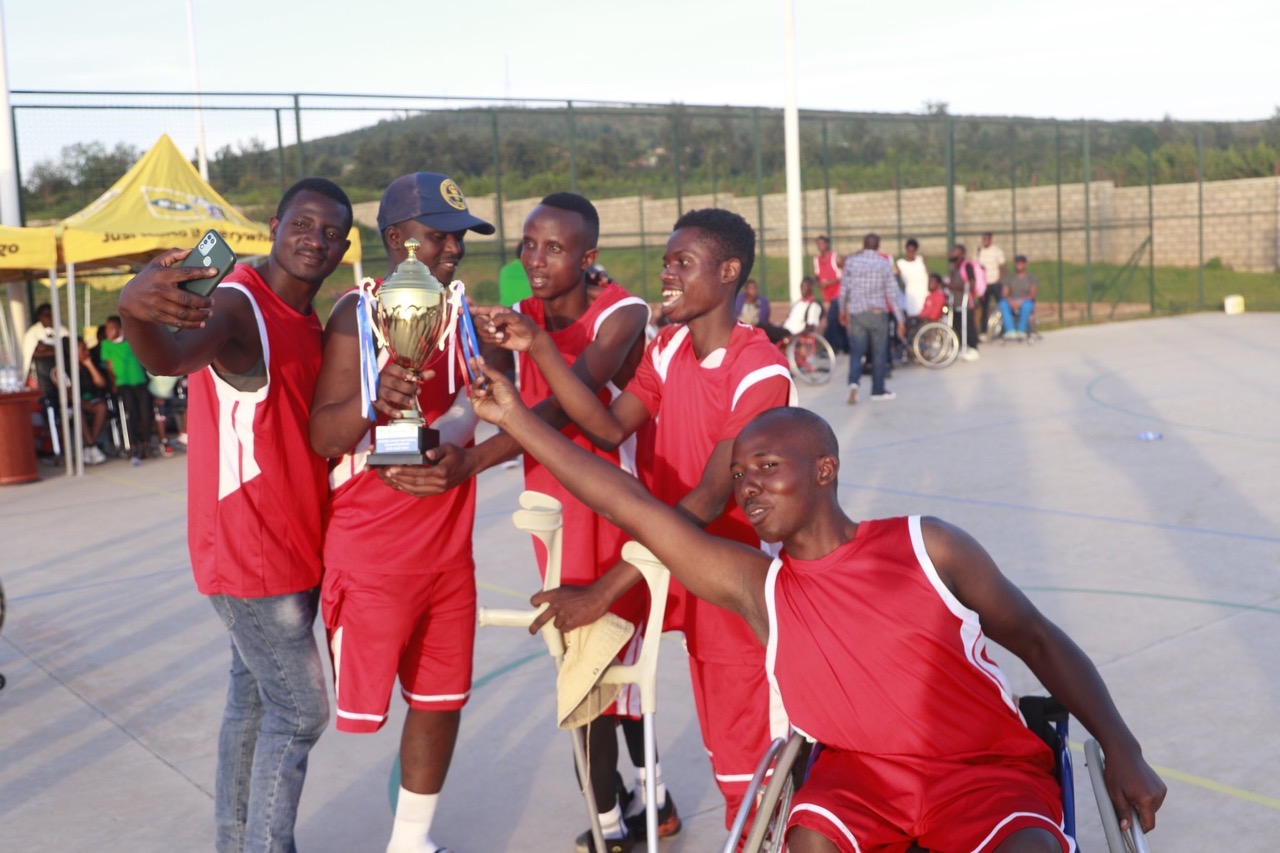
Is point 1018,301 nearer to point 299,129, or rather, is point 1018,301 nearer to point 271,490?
point 299,129

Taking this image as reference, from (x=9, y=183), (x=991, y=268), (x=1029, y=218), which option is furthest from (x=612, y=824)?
(x=1029, y=218)

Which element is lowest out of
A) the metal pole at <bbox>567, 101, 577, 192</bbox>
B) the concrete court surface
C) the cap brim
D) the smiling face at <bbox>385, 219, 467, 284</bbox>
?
the concrete court surface

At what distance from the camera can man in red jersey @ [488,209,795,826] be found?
304cm

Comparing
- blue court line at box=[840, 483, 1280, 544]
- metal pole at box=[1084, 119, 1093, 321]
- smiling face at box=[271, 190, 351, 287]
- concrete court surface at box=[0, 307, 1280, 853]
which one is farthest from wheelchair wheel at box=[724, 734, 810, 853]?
metal pole at box=[1084, 119, 1093, 321]

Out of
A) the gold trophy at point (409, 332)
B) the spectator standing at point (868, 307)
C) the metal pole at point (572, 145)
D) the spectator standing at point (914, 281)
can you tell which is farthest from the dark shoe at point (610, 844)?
the metal pole at point (572, 145)

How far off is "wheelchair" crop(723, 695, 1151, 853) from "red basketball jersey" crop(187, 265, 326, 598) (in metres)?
1.33

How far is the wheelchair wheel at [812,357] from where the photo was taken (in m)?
16.3

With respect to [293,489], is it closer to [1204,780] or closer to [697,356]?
[697,356]

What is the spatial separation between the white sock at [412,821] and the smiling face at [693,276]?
151cm

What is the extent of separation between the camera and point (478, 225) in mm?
Answer: 3357

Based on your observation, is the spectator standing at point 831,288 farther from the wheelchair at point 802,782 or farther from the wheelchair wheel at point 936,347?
the wheelchair at point 802,782

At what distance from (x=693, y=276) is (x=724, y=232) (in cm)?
15

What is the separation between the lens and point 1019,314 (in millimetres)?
21188

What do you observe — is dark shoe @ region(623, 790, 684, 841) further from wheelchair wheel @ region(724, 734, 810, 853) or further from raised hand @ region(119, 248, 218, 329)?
raised hand @ region(119, 248, 218, 329)
